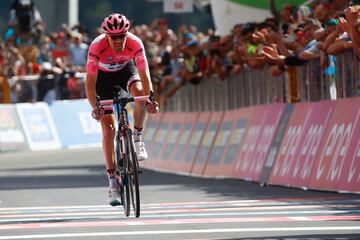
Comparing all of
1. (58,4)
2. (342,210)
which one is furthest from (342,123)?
(58,4)

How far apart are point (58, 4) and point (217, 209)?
31238 millimetres

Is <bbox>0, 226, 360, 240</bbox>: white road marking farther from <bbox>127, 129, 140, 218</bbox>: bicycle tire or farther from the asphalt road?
<bbox>127, 129, 140, 218</bbox>: bicycle tire

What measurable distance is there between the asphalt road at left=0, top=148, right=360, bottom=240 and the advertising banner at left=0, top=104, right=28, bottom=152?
40.1ft

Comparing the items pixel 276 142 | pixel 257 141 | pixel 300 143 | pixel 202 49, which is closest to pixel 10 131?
pixel 202 49

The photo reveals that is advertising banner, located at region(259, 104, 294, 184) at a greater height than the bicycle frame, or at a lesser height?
lesser

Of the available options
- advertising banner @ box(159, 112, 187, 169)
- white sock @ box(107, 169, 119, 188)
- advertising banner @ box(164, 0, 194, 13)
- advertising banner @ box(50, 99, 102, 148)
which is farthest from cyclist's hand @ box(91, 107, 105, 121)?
advertising banner @ box(50, 99, 102, 148)

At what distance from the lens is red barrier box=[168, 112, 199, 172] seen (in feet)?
79.2

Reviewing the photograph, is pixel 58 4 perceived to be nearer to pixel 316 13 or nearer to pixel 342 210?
pixel 316 13

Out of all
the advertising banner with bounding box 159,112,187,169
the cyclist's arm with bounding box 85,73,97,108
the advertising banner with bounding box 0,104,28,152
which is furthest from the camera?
the advertising banner with bounding box 0,104,28,152

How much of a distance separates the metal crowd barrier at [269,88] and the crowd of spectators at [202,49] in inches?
6.6

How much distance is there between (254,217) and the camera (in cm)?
1373

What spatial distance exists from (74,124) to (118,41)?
22.7 metres

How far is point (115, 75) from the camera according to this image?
14.7 m

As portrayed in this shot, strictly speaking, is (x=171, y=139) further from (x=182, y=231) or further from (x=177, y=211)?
(x=182, y=231)
